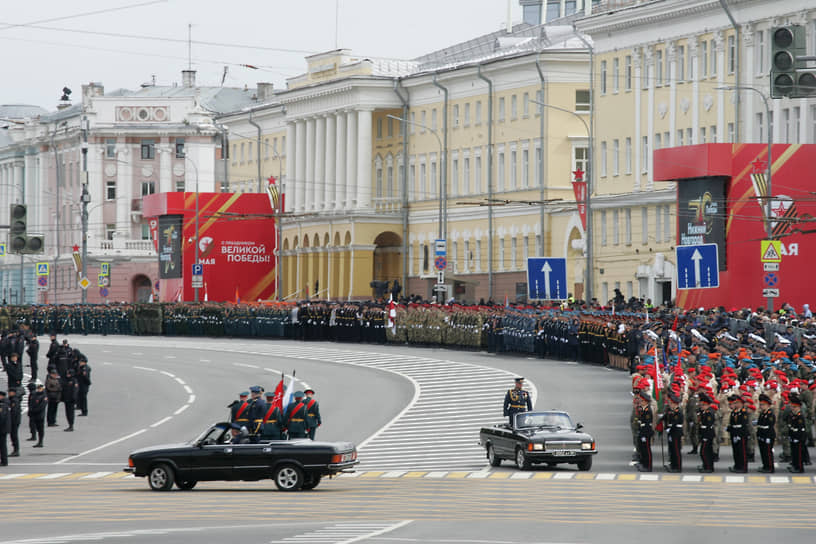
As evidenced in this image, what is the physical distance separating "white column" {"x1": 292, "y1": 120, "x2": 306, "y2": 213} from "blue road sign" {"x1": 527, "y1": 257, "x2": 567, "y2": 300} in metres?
53.2

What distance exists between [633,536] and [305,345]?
4466 centimetres

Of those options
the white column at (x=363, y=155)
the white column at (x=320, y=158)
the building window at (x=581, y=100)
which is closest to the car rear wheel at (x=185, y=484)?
the building window at (x=581, y=100)

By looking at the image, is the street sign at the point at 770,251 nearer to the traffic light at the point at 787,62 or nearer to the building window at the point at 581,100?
the traffic light at the point at 787,62

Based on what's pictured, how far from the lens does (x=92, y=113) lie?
128 m

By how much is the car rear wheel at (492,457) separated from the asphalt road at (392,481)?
273mm

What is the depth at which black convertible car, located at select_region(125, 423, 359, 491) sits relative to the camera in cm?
2606

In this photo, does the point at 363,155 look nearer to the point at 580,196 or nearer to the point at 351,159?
the point at 351,159

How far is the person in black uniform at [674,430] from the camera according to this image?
29312 mm

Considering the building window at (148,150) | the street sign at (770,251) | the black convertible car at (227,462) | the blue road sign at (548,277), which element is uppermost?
the building window at (148,150)

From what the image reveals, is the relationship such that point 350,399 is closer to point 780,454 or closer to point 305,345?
point 780,454

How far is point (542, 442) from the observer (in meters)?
29.4

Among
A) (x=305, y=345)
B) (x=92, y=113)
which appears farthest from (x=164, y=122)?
(x=305, y=345)

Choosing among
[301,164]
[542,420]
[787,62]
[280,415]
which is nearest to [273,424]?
[280,415]

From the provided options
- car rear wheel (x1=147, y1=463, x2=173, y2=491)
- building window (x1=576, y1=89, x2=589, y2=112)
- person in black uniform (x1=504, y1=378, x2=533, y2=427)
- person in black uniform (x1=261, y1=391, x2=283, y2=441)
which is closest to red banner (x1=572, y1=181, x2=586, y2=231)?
building window (x1=576, y1=89, x2=589, y2=112)
